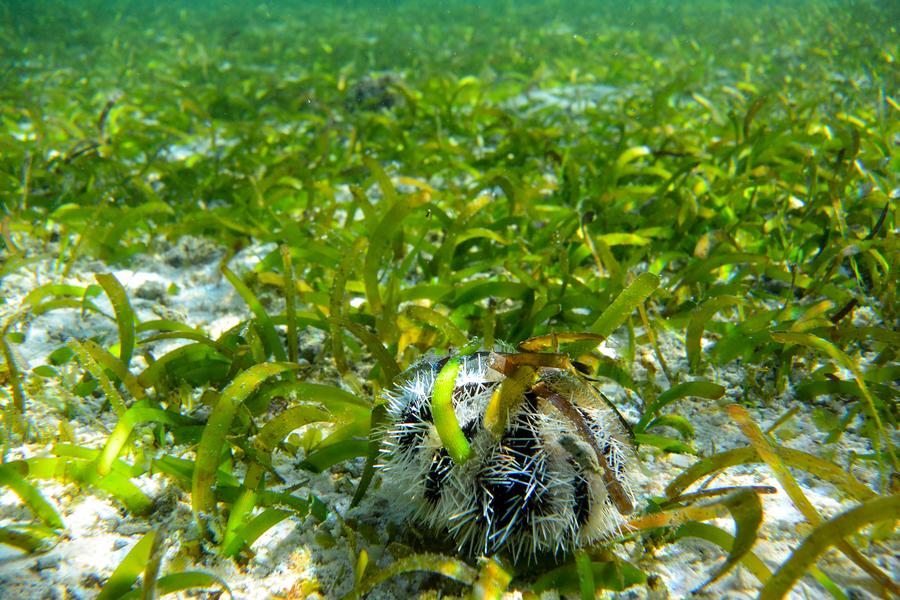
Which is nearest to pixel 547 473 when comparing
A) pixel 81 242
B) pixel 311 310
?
pixel 311 310

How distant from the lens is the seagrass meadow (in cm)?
154

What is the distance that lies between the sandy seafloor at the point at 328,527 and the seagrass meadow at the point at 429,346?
10 mm

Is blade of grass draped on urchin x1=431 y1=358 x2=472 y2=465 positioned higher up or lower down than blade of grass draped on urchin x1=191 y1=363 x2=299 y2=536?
higher up

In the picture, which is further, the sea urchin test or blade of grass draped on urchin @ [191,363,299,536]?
blade of grass draped on urchin @ [191,363,299,536]

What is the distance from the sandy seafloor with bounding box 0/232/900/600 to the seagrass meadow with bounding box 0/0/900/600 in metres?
0.01

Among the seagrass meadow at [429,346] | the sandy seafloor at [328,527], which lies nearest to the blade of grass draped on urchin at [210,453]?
the seagrass meadow at [429,346]

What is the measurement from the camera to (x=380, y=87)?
7.48m

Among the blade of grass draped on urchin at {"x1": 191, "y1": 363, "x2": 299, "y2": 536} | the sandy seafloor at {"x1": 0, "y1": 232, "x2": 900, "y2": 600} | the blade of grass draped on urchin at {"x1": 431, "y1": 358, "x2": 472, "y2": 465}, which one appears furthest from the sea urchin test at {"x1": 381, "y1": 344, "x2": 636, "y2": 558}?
the blade of grass draped on urchin at {"x1": 191, "y1": 363, "x2": 299, "y2": 536}

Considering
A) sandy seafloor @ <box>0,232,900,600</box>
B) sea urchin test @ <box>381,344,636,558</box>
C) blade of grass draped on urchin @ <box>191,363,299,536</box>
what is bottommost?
sandy seafloor @ <box>0,232,900,600</box>

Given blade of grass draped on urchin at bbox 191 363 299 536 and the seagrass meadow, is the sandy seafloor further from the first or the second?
blade of grass draped on urchin at bbox 191 363 299 536

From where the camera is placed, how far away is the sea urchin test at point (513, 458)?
4.46 ft

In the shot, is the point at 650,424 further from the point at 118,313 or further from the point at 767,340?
the point at 118,313

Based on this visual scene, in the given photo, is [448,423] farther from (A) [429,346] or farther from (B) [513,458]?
(A) [429,346]

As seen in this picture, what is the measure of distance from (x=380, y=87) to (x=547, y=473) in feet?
24.1
